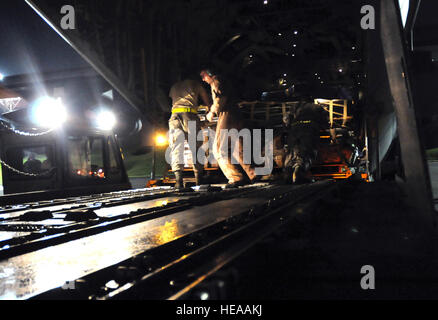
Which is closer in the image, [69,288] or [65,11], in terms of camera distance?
[69,288]

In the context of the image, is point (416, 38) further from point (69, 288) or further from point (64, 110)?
point (69, 288)

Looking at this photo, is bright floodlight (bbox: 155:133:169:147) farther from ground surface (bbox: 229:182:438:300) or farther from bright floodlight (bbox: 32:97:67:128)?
ground surface (bbox: 229:182:438:300)

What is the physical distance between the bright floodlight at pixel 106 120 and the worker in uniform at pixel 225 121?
2.87 metres

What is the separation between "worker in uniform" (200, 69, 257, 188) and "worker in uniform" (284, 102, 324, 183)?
1032 mm

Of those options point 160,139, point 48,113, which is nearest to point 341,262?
point 48,113

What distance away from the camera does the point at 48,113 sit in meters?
7.40

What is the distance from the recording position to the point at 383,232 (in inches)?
110

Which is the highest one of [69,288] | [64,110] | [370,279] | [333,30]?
[333,30]

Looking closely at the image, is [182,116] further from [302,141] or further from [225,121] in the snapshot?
[302,141]

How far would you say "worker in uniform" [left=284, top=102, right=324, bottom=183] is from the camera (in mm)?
7415

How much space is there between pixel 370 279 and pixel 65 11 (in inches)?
257

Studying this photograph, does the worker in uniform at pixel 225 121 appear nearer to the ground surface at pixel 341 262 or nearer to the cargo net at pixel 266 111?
the cargo net at pixel 266 111

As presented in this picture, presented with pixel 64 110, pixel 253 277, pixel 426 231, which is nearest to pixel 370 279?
pixel 253 277

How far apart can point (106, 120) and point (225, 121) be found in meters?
3.29
